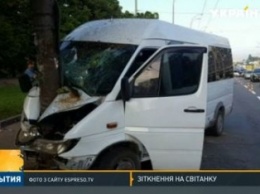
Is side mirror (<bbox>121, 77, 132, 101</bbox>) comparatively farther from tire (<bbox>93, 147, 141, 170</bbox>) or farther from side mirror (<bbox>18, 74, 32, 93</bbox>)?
side mirror (<bbox>18, 74, 32, 93</bbox>)

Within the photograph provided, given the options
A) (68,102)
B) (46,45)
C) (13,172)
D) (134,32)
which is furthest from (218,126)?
(13,172)

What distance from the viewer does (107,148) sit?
4.71m

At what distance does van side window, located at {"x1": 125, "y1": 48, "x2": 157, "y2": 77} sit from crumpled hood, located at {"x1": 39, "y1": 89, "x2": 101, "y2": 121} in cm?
28

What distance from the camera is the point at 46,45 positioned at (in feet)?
15.6

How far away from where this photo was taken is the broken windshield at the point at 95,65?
4.71 metres

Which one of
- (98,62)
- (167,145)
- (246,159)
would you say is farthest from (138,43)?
(246,159)

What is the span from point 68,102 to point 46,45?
0.42 metres

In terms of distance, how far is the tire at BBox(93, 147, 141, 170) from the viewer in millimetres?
4727

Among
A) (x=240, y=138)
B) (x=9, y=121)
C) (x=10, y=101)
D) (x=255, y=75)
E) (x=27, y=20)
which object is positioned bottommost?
(x=240, y=138)

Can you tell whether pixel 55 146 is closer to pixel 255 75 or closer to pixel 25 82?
pixel 25 82

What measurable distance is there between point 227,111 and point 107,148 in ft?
3.43

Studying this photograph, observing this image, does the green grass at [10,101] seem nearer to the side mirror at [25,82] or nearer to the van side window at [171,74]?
the side mirror at [25,82]

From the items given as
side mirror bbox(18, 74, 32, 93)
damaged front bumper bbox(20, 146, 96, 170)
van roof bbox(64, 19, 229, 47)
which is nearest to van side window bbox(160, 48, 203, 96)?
van roof bbox(64, 19, 229, 47)

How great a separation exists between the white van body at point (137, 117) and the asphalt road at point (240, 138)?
108 mm
